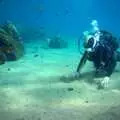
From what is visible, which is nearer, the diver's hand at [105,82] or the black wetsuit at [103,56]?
the diver's hand at [105,82]

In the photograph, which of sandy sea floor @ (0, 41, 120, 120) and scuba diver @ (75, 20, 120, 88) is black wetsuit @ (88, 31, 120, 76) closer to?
scuba diver @ (75, 20, 120, 88)

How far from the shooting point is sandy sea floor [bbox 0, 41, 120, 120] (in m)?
5.82


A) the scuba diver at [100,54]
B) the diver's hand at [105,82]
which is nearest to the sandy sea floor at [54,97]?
the diver's hand at [105,82]

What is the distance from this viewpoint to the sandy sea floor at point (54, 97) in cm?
582

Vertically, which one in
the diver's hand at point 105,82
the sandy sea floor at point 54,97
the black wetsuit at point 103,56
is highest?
the black wetsuit at point 103,56

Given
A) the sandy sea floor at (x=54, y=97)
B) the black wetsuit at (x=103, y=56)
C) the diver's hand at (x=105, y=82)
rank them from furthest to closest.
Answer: the black wetsuit at (x=103, y=56) → the diver's hand at (x=105, y=82) → the sandy sea floor at (x=54, y=97)

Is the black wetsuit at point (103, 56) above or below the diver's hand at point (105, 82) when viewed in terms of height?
above

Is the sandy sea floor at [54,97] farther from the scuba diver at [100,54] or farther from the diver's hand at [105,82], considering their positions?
the scuba diver at [100,54]

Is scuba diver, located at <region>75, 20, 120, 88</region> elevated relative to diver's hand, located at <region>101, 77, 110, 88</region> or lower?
elevated

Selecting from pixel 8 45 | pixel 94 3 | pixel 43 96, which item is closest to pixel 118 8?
pixel 94 3

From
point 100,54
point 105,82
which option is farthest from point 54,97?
point 100,54

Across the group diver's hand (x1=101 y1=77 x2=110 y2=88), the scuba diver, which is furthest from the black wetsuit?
diver's hand (x1=101 y1=77 x2=110 y2=88)

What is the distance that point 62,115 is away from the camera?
5.80 metres

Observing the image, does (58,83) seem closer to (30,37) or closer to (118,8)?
(30,37)
